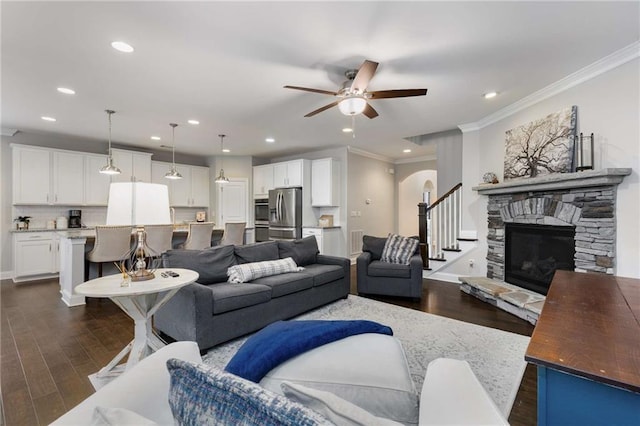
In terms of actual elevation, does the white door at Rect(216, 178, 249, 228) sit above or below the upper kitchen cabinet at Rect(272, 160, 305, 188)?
below

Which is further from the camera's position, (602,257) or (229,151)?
(229,151)

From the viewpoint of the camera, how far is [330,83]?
3229 mm

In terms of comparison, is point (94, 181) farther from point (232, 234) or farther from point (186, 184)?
point (232, 234)

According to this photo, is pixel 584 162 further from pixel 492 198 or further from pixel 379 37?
pixel 379 37

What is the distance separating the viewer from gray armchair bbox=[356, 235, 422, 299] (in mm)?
3975

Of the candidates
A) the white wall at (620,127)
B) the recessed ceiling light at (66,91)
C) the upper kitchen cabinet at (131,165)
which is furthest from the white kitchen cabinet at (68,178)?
the white wall at (620,127)

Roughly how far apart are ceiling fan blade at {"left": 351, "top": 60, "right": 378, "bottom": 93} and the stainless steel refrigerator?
4.06 m

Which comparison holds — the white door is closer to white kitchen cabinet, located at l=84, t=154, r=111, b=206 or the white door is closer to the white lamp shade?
white kitchen cabinet, located at l=84, t=154, r=111, b=206

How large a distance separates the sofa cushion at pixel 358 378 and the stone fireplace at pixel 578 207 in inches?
119

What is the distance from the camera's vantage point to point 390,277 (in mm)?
4078

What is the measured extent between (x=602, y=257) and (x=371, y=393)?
3.27m

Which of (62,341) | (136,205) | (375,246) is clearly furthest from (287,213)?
(136,205)

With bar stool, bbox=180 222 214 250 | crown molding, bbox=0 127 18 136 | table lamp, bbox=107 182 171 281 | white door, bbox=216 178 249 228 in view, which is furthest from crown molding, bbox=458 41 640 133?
crown molding, bbox=0 127 18 136

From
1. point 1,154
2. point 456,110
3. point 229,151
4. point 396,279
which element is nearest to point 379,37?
point 456,110
